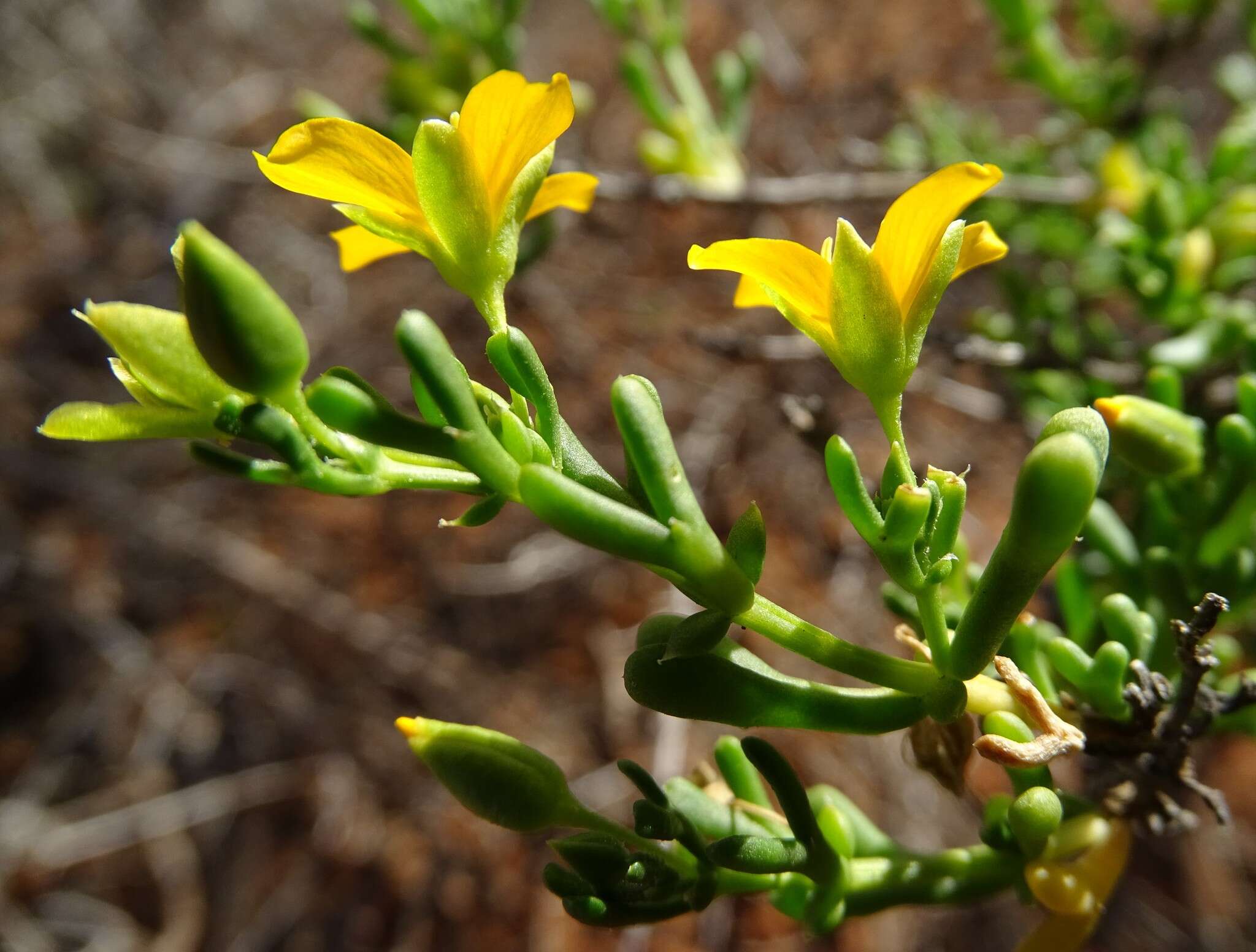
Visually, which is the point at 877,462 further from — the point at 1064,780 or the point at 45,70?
the point at 45,70

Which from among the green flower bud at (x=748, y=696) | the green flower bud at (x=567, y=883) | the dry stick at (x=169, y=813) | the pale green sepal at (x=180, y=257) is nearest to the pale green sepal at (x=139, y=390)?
the pale green sepal at (x=180, y=257)

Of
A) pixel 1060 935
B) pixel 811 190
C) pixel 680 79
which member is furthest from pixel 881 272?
pixel 680 79

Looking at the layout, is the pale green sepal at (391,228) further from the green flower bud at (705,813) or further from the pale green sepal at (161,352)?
the green flower bud at (705,813)

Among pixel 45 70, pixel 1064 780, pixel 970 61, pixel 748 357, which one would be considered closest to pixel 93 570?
pixel 45 70

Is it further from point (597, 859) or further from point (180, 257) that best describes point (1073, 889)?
point (180, 257)

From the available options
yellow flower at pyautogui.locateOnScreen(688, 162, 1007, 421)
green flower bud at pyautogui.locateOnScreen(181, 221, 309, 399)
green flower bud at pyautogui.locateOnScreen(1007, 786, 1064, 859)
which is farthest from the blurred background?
green flower bud at pyautogui.locateOnScreen(181, 221, 309, 399)

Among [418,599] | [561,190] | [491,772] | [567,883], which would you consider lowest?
[418,599]

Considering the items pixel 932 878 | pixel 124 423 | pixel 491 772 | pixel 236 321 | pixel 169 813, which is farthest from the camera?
pixel 169 813
